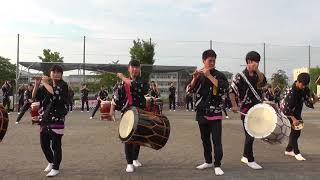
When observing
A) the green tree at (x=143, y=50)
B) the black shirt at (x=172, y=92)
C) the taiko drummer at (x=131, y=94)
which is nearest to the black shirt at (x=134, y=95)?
the taiko drummer at (x=131, y=94)

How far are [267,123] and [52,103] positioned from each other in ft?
10.4

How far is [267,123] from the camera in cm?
707

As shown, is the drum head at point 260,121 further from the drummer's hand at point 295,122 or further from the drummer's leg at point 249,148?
the drummer's hand at point 295,122

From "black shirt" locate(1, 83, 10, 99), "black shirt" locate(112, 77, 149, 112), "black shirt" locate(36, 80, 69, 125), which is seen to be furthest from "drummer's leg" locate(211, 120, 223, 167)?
"black shirt" locate(1, 83, 10, 99)

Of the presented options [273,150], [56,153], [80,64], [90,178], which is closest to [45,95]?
[56,153]

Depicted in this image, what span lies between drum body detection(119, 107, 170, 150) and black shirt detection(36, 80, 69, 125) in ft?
3.10

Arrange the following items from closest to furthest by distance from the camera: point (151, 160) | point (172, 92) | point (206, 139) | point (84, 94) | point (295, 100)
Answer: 1. point (206, 139)
2. point (151, 160)
3. point (295, 100)
4. point (84, 94)
5. point (172, 92)

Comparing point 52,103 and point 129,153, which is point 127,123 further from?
point 52,103

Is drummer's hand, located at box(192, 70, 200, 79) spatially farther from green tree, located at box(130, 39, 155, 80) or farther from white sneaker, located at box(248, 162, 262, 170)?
green tree, located at box(130, 39, 155, 80)

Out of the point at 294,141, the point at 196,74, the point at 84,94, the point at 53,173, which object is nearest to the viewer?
the point at 53,173

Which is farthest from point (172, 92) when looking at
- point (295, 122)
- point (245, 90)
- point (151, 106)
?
point (245, 90)

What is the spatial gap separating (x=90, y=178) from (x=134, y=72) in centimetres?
181

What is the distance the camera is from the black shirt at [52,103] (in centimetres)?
700

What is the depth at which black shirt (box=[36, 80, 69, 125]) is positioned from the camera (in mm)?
7004
